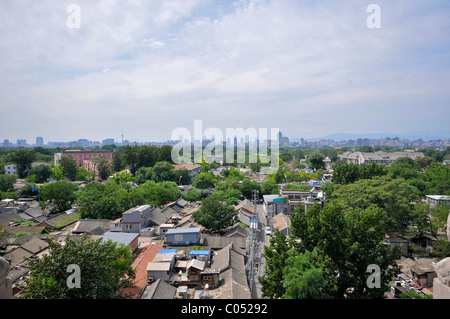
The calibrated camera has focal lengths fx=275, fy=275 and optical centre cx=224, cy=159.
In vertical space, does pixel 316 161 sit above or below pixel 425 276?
above

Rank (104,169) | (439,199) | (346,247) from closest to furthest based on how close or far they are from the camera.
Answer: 1. (346,247)
2. (439,199)
3. (104,169)

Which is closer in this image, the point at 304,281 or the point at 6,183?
the point at 304,281

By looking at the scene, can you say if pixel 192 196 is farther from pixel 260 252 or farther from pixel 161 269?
pixel 161 269

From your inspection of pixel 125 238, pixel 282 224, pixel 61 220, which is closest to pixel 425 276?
pixel 282 224

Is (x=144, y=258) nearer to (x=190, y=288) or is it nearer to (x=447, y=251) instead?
(x=190, y=288)

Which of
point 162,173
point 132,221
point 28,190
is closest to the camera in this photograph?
point 132,221

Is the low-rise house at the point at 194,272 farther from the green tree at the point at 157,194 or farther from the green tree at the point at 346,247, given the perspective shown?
the green tree at the point at 157,194

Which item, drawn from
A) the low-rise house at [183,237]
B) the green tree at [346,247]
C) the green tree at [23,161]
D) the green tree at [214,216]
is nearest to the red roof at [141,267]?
the low-rise house at [183,237]
